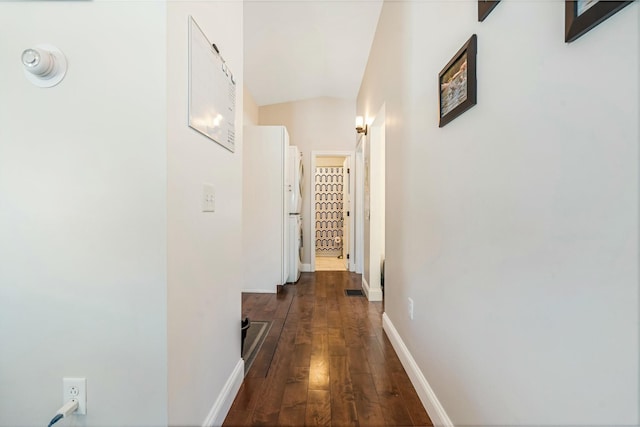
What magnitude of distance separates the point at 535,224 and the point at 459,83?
69cm

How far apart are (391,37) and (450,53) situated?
50.0 inches

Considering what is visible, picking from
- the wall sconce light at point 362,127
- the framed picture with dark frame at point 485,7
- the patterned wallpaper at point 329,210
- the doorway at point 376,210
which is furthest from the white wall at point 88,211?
the patterned wallpaper at point 329,210

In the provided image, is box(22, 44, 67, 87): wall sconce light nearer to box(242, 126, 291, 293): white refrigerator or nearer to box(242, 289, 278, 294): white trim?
box(242, 126, 291, 293): white refrigerator

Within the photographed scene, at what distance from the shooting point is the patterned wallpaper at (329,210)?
6.58m

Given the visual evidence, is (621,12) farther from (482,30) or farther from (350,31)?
(350,31)

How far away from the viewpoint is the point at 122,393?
0.95 meters

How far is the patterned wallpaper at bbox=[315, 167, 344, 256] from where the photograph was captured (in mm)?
6582

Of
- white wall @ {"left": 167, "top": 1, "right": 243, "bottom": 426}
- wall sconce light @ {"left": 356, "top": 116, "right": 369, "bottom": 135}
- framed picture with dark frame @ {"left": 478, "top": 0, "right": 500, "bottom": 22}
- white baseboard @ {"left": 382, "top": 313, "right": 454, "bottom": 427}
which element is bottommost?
white baseboard @ {"left": 382, "top": 313, "right": 454, "bottom": 427}

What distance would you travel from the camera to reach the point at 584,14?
594mm

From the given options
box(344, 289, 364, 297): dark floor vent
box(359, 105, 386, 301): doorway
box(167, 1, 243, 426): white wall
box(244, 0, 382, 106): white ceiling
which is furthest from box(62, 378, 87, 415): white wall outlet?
box(244, 0, 382, 106): white ceiling

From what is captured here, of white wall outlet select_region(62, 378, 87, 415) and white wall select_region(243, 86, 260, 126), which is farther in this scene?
white wall select_region(243, 86, 260, 126)

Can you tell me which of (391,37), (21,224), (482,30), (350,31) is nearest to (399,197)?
(482,30)

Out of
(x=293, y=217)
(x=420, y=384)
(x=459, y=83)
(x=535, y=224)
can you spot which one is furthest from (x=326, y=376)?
(x=293, y=217)

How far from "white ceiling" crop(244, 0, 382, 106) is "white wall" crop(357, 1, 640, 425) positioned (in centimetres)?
175
